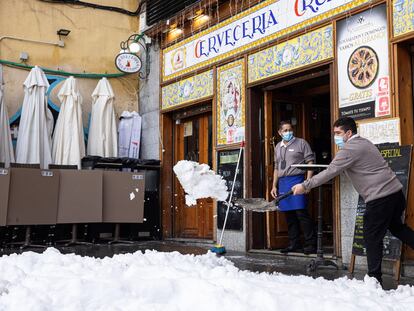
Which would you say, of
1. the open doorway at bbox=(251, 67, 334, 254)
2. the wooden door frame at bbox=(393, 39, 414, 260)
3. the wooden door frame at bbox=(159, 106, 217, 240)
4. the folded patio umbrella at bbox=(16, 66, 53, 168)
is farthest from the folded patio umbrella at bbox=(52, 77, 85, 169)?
the wooden door frame at bbox=(393, 39, 414, 260)

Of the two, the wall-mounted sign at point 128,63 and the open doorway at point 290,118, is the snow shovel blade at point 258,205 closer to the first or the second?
the open doorway at point 290,118

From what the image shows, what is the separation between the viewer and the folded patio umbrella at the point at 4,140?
9486 mm

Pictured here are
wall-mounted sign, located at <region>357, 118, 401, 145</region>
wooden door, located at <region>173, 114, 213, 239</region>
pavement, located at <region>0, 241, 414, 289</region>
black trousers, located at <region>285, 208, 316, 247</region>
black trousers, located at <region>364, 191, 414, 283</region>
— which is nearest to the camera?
black trousers, located at <region>364, 191, 414, 283</region>

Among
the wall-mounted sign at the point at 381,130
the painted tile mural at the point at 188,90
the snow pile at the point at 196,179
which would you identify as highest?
the painted tile mural at the point at 188,90

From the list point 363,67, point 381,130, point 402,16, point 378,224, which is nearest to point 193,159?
point 363,67

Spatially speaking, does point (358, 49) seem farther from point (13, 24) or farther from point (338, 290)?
point (13, 24)

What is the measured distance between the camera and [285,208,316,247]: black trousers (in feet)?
24.2

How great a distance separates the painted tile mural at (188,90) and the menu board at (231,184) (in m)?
1.24

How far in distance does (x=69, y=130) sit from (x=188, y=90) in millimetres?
2405

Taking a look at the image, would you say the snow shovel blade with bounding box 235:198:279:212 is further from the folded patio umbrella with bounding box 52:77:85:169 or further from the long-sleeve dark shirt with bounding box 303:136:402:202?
the folded patio umbrella with bounding box 52:77:85:169

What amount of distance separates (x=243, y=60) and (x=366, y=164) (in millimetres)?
4009

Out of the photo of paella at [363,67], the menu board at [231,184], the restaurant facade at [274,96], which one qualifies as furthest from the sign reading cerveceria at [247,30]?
the menu board at [231,184]

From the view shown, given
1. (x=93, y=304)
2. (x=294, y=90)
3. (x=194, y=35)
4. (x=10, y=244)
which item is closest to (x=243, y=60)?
(x=294, y=90)

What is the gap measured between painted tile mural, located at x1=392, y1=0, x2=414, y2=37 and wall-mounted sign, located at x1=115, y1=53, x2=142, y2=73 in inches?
242
